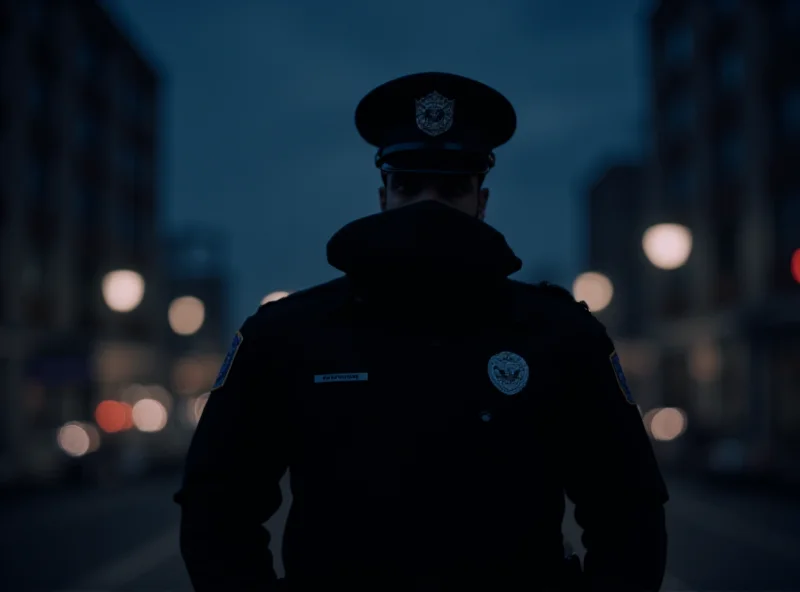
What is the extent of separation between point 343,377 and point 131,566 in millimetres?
9615

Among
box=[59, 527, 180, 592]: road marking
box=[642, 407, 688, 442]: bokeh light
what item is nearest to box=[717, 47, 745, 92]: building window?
box=[642, 407, 688, 442]: bokeh light

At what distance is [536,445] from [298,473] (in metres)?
0.48

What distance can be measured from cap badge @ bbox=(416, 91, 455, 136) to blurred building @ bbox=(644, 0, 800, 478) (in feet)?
69.7

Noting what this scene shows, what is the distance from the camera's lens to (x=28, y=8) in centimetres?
3095

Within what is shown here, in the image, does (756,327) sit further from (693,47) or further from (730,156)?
(693,47)

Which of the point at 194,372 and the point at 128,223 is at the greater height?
the point at 128,223

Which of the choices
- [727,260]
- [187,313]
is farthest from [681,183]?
[187,313]

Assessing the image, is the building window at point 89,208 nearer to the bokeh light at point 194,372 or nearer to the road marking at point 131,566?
the road marking at point 131,566

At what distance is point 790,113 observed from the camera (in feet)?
92.7

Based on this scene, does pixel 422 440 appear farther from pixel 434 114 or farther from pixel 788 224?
pixel 788 224

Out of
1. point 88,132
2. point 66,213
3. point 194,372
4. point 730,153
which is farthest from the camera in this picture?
point 194,372

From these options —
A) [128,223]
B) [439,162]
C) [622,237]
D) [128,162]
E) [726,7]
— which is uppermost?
[726,7]

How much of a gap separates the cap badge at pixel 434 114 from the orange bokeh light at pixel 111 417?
23.1 meters

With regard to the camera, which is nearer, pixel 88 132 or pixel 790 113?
pixel 790 113
